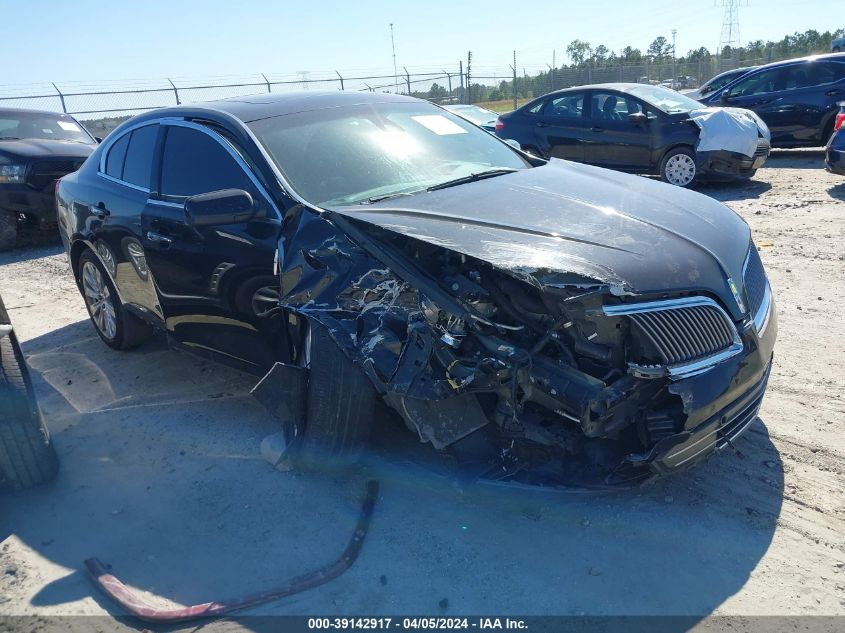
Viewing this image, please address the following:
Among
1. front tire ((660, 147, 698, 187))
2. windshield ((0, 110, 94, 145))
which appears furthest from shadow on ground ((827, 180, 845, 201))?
windshield ((0, 110, 94, 145))

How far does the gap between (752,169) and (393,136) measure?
732cm

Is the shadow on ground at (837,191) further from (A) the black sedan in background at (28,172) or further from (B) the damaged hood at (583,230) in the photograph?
(A) the black sedan in background at (28,172)

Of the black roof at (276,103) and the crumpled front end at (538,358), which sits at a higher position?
the black roof at (276,103)

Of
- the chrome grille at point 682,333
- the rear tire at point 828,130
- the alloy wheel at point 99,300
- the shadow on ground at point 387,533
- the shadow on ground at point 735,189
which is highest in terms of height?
the chrome grille at point 682,333

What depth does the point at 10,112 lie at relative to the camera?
9906mm

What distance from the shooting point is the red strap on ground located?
257 cm

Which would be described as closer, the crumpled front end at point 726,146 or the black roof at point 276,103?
the black roof at point 276,103

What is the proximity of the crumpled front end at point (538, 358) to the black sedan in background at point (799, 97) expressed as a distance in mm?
10195

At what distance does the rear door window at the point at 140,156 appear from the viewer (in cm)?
437

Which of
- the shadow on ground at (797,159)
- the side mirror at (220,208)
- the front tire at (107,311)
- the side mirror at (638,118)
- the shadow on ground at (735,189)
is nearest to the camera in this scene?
the side mirror at (220,208)

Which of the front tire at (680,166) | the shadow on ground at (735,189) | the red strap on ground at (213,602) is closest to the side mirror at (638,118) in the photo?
the front tire at (680,166)

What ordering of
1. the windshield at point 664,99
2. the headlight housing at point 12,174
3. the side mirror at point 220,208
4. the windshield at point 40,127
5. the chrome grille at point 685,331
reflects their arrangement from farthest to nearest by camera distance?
the windshield at point 664,99, the windshield at point 40,127, the headlight housing at point 12,174, the side mirror at point 220,208, the chrome grille at point 685,331

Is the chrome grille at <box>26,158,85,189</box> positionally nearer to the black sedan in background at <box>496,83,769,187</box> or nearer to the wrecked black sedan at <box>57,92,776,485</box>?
the wrecked black sedan at <box>57,92,776,485</box>

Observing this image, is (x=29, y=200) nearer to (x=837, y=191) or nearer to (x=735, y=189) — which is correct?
(x=735, y=189)
